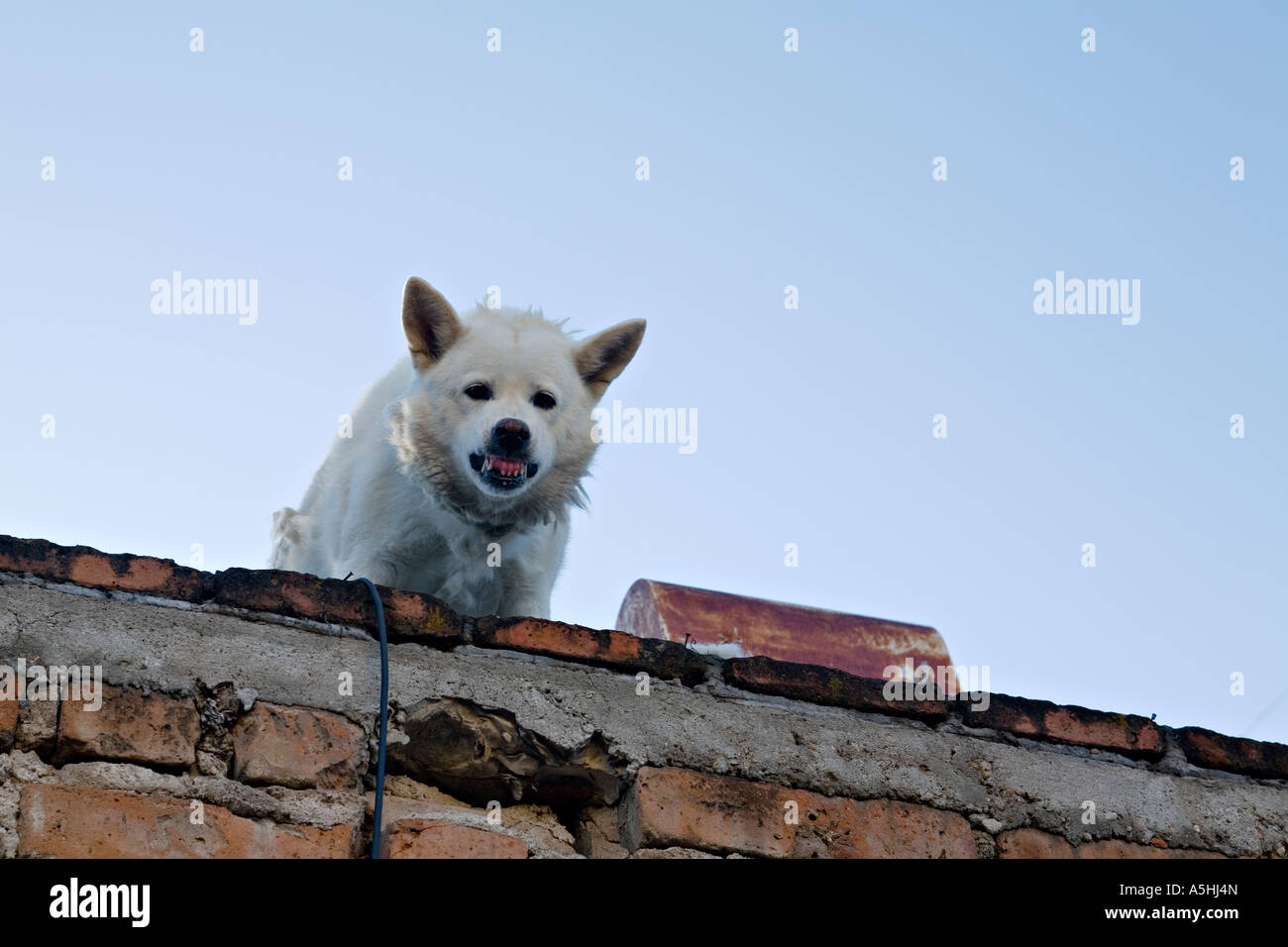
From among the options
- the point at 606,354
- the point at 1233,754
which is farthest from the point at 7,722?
the point at 606,354

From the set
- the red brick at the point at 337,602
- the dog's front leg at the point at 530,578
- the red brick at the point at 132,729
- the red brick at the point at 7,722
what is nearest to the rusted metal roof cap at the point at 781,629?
the dog's front leg at the point at 530,578

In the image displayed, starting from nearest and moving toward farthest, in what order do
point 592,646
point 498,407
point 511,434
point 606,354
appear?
point 592,646, point 511,434, point 498,407, point 606,354

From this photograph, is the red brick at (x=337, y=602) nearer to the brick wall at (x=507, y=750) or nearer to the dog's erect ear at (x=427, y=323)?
the brick wall at (x=507, y=750)

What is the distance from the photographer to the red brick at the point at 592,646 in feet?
10.1

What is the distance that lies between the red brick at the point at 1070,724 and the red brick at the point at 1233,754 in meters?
0.08

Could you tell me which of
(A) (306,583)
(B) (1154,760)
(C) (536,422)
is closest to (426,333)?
(C) (536,422)

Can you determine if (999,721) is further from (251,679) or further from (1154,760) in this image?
(251,679)

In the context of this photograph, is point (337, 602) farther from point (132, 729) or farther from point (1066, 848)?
point (1066, 848)

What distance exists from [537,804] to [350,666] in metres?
0.45

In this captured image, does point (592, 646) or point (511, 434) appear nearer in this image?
point (592, 646)

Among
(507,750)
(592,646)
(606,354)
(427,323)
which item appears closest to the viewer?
(507,750)

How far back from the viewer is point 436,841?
2686 millimetres

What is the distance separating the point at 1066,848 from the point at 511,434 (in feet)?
8.27

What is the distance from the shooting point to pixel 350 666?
2.90 meters
